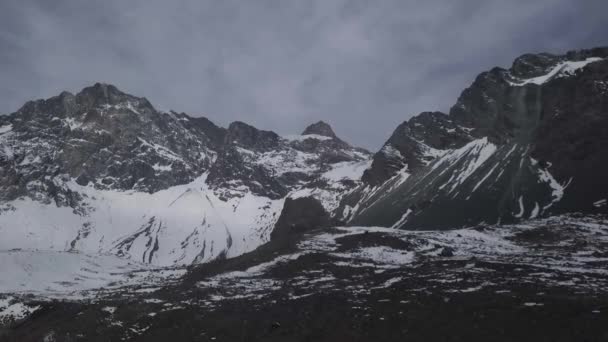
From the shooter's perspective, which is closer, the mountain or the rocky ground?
the rocky ground

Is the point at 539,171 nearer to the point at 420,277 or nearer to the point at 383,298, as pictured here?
the point at 420,277

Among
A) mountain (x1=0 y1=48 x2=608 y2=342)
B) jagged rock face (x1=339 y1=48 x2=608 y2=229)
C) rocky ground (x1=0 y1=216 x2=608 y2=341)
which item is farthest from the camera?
jagged rock face (x1=339 y1=48 x2=608 y2=229)

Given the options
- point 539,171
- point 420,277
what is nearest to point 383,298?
point 420,277

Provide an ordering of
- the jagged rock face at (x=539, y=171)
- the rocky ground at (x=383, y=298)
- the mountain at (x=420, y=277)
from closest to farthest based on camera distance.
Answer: the rocky ground at (x=383, y=298) → the mountain at (x=420, y=277) → the jagged rock face at (x=539, y=171)

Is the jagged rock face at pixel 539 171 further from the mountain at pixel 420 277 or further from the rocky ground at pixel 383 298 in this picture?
the rocky ground at pixel 383 298

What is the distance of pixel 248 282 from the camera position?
8156 cm

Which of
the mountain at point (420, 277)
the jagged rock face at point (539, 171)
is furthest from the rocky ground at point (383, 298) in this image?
the jagged rock face at point (539, 171)

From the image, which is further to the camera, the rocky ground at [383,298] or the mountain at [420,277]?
the mountain at [420,277]

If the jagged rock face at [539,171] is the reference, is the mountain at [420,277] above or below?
below

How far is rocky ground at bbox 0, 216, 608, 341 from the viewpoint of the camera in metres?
39.2

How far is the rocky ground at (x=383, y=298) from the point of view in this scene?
3919 cm

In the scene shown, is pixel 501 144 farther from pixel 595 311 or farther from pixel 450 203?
pixel 595 311

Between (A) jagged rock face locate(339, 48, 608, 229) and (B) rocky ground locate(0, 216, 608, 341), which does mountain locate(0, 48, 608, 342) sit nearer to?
(B) rocky ground locate(0, 216, 608, 341)

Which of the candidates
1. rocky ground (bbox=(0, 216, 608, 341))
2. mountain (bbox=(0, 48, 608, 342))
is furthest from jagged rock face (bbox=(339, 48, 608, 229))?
rocky ground (bbox=(0, 216, 608, 341))
